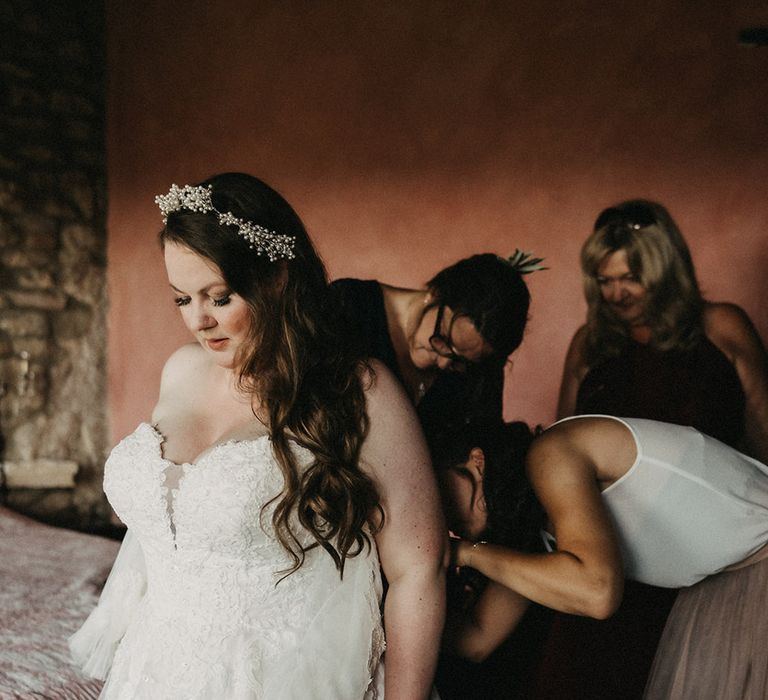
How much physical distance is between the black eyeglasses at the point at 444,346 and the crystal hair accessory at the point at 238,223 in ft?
2.42

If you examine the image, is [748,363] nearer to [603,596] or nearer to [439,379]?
[439,379]

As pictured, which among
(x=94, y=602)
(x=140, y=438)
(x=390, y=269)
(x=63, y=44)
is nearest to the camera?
(x=140, y=438)

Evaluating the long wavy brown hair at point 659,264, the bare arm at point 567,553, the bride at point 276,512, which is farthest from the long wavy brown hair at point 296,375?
the long wavy brown hair at point 659,264

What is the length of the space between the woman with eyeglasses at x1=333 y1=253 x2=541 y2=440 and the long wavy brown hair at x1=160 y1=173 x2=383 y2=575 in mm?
469

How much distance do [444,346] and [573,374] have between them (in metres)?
0.76

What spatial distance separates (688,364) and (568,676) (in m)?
1.00

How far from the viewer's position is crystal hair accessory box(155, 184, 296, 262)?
4.31ft

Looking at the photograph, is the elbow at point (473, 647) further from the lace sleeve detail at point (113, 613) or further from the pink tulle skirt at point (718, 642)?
the lace sleeve detail at point (113, 613)

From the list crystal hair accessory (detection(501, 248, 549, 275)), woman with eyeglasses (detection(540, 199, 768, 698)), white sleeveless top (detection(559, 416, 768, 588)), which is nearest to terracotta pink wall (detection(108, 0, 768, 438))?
woman with eyeglasses (detection(540, 199, 768, 698))

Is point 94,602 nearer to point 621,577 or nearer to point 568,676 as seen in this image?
point 568,676

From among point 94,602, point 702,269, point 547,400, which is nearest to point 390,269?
point 547,400

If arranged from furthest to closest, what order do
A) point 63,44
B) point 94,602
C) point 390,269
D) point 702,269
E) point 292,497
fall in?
point 63,44 → point 390,269 → point 702,269 → point 94,602 → point 292,497

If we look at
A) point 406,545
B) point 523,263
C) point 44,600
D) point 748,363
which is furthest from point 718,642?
point 44,600

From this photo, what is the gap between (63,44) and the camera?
3.87 metres
